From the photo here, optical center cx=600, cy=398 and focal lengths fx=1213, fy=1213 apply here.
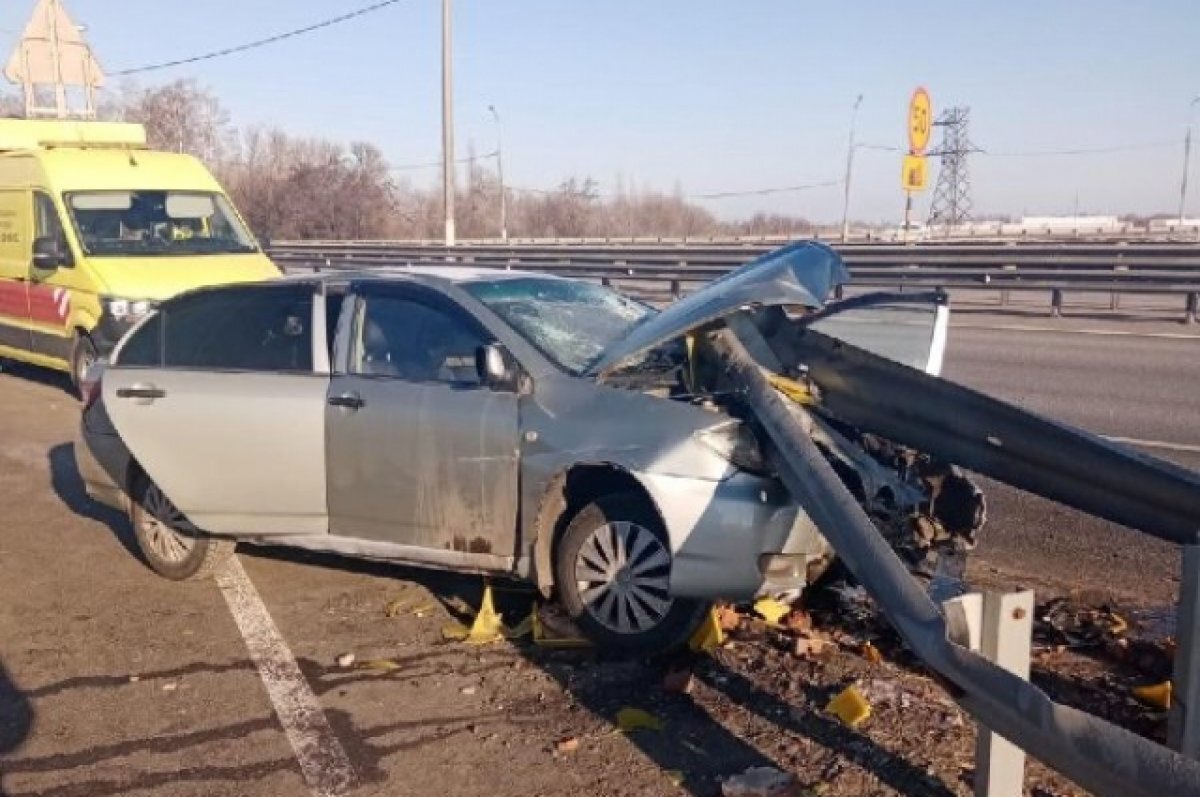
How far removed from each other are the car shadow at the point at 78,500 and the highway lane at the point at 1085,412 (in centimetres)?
493

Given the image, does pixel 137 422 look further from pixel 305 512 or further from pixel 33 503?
pixel 33 503

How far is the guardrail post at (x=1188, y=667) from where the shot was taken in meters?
3.32

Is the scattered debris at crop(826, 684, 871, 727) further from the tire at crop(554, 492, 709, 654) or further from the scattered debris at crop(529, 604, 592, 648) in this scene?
the scattered debris at crop(529, 604, 592, 648)

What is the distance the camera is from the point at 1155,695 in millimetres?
4305

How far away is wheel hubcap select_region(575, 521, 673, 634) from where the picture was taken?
15.9 feet

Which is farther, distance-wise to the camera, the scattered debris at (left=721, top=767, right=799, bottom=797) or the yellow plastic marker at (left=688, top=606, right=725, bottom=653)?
the yellow plastic marker at (left=688, top=606, right=725, bottom=653)

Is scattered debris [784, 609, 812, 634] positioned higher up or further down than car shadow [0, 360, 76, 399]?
higher up

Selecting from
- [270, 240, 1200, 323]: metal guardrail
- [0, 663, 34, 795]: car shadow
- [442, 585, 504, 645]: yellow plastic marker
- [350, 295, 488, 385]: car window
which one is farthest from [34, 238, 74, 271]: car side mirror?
[442, 585, 504, 645]: yellow plastic marker

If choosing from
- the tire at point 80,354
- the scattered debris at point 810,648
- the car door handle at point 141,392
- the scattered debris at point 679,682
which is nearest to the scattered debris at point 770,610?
the scattered debris at point 810,648

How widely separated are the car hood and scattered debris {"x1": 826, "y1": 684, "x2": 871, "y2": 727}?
4.88 ft

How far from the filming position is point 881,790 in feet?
12.2

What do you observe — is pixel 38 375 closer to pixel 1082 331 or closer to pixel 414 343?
pixel 414 343

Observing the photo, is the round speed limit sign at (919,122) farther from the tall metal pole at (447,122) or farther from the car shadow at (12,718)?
the car shadow at (12,718)

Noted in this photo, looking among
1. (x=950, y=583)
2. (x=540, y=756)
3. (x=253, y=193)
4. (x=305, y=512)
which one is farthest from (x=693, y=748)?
(x=253, y=193)
